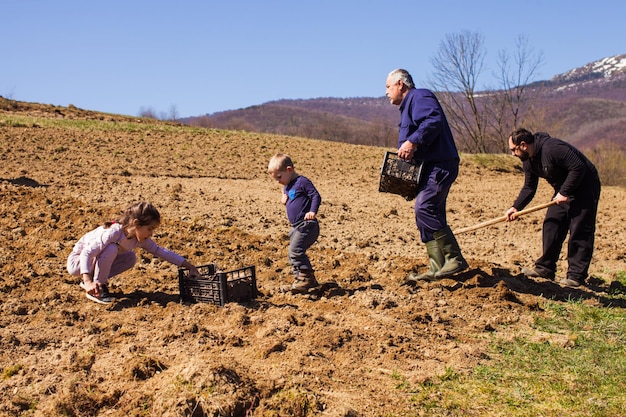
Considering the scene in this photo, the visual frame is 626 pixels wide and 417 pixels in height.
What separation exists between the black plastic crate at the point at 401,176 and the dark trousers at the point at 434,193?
0.31ft

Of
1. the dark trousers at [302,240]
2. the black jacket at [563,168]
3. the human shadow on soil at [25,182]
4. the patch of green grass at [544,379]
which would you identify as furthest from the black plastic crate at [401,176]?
the human shadow on soil at [25,182]

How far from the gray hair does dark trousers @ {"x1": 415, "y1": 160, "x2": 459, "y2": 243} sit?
798 mm

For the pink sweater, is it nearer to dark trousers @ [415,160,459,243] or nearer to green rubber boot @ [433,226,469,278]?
dark trousers @ [415,160,459,243]

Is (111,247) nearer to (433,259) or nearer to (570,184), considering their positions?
(433,259)

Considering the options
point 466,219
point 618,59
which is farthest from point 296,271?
point 618,59

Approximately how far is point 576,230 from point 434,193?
1843 millimetres

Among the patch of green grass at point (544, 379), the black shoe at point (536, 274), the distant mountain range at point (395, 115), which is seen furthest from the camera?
the distant mountain range at point (395, 115)

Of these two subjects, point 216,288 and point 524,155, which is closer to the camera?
point 216,288

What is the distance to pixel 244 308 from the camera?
18.8ft

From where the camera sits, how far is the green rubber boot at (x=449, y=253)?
6395mm

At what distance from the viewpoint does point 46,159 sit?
13719mm

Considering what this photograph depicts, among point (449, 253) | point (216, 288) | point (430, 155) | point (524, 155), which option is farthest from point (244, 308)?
Result: point (524, 155)

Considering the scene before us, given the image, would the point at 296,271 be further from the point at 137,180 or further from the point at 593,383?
the point at 137,180

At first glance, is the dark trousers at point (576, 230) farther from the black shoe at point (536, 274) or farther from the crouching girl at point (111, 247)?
the crouching girl at point (111, 247)
